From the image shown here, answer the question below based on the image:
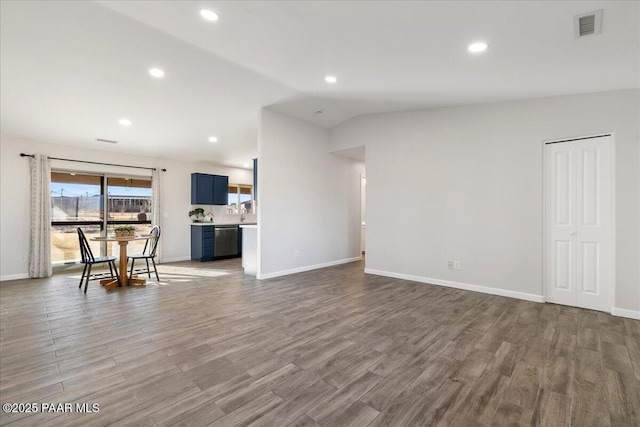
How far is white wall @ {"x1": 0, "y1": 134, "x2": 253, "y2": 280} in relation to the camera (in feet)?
17.0

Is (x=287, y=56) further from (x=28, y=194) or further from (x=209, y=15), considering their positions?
(x=28, y=194)

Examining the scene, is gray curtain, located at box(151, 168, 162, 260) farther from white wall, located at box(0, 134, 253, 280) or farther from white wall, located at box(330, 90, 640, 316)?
white wall, located at box(330, 90, 640, 316)

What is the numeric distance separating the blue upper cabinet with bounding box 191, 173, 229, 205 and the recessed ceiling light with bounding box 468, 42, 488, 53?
6.81 meters

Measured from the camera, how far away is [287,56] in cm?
306

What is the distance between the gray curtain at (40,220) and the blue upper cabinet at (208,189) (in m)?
2.88

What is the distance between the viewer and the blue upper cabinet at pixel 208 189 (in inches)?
301

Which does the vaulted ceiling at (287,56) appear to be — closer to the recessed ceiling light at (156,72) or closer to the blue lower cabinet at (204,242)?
the recessed ceiling light at (156,72)

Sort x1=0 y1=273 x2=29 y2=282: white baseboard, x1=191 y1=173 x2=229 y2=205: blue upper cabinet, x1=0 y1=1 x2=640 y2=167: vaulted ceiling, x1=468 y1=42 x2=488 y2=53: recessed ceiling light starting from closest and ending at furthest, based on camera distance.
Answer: x1=0 y1=1 x2=640 y2=167: vaulted ceiling < x1=468 y1=42 x2=488 y2=53: recessed ceiling light < x1=0 y1=273 x2=29 y2=282: white baseboard < x1=191 y1=173 x2=229 y2=205: blue upper cabinet

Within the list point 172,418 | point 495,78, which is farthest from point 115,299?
point 495,78

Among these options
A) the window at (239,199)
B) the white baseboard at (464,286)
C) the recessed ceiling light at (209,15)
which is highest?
the recessed ceiling light at (209,15)

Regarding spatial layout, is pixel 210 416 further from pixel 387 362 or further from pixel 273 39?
pixel 273 39

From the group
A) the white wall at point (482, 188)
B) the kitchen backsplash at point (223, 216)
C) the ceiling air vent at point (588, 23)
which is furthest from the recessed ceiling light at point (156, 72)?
the kitchen backsplash at point (223, 216)

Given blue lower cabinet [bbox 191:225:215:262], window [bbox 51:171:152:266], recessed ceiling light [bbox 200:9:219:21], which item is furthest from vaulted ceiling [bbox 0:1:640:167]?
blue lower cabinet [bbox 191:225:215:262]

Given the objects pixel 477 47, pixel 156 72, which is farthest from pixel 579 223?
pixel 156 72
